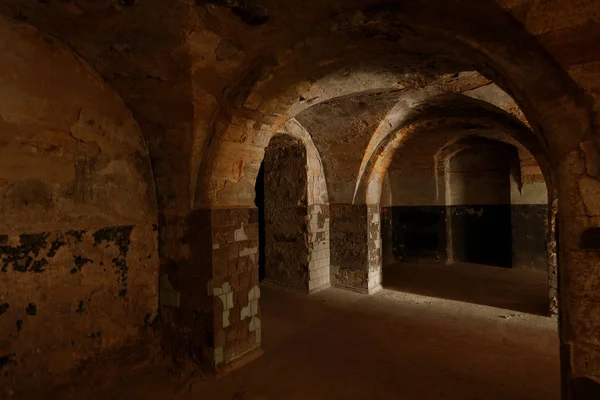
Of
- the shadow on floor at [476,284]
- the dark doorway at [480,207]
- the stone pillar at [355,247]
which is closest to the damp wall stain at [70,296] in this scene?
the stone pillar at [355,247]

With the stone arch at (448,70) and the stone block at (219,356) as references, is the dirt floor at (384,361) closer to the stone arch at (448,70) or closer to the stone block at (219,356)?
the stone block at (219,356)

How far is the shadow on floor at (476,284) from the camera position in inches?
207

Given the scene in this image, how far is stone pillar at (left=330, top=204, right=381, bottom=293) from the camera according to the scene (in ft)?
18.7

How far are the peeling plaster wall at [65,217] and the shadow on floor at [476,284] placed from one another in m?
4.37

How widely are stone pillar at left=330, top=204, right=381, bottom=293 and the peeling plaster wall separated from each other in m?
3.34

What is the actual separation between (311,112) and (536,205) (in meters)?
5.68

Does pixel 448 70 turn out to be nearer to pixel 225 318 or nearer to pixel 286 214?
pixel 225 318

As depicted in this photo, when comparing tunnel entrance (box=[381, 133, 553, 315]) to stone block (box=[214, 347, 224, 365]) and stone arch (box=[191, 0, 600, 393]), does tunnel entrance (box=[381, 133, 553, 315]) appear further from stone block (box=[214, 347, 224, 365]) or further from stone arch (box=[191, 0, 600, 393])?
stone arch (box=[191, 0, 600, 393])

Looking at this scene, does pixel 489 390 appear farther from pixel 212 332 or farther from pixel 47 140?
pixel 47 140

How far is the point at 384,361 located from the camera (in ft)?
10.7

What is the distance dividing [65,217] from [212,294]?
128 cm

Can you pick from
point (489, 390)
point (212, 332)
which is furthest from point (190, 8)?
point (489, 390)

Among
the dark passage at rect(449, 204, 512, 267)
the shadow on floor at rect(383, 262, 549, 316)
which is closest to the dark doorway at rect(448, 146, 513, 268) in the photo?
the dark passage at rect(449, 204, 512, 267)

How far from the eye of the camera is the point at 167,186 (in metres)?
3.20
